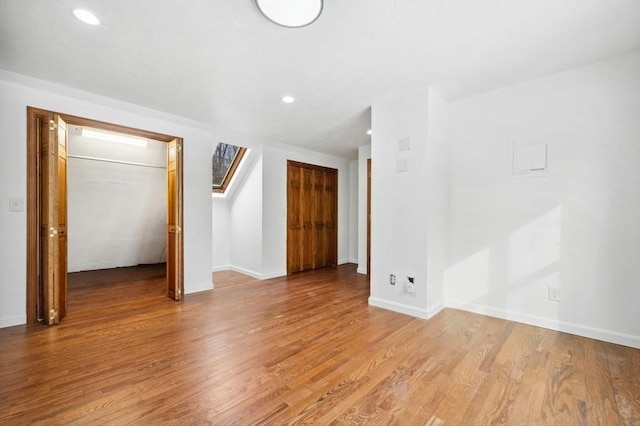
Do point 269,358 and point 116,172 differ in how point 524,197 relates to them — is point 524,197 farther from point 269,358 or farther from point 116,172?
point 116,172

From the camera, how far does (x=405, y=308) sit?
2.97 meters

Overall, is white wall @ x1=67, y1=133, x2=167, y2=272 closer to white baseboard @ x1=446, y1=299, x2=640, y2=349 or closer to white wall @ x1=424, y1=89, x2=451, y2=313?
white wall @ x1=424, y1=89, x2=451, y2=313

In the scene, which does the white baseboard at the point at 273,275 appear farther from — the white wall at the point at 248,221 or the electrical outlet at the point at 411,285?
the electrical outlet at the point at 411,285

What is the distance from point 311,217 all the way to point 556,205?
379cm

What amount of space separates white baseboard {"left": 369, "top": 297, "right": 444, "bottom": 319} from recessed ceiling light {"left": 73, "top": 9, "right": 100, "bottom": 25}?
3361 millimetres

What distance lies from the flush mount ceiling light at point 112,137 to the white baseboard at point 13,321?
2435 mm

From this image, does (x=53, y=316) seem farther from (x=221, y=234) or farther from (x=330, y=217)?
(x=330, y=217)

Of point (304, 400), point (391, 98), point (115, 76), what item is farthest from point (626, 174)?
point (115, 76)

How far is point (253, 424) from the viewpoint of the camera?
1.42 m

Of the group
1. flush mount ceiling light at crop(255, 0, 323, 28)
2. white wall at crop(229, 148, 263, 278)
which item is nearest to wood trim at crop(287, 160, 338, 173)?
white wall at crop(229, 148, 263, 278)

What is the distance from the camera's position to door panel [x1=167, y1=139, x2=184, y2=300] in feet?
11.7

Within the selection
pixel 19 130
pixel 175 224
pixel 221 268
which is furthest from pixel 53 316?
pixel 221 268

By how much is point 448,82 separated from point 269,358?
9.50 feet

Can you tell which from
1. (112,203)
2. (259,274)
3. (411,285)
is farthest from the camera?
(112,203)
